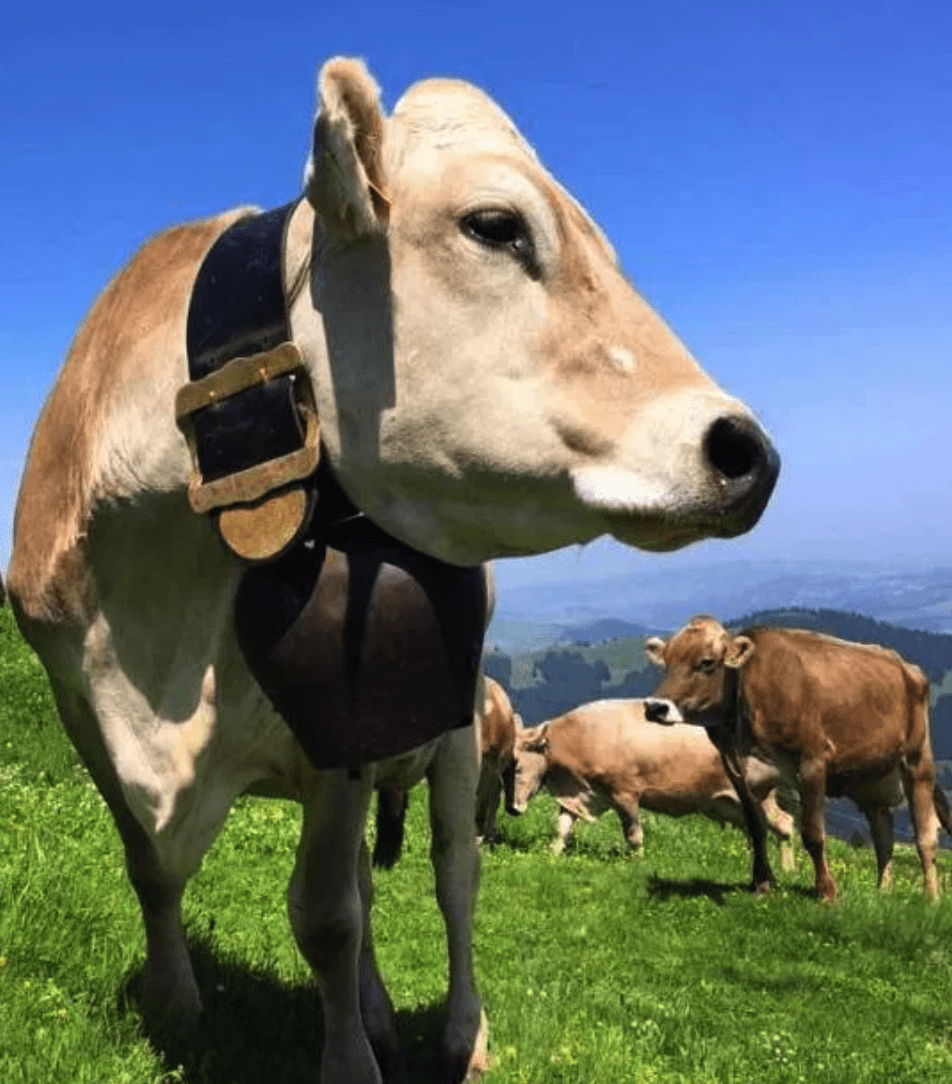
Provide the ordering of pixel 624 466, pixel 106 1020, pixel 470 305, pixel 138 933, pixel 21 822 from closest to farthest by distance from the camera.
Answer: pixel 624 466, pixel 470 305, pixel 106 1020, pixel 138 933, pixel 21 822

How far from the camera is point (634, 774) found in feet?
69.5

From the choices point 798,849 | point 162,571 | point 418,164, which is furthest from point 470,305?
point 798,849

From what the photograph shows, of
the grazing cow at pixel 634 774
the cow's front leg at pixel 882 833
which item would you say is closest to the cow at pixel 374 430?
the cow's front leg at pixel 882 833

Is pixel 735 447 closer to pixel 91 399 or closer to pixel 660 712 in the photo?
pixel 91 399

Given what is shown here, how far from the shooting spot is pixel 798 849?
73.2 feet

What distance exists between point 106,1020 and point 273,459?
8.46 feet

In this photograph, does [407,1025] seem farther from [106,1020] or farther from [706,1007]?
[706,1007]

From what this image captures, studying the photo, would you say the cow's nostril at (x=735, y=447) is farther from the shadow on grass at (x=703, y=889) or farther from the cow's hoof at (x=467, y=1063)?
the shadow on grass at (x=703, y=889)

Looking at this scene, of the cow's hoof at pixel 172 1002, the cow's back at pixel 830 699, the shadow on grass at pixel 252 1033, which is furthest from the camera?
the cow's back at pixel 830 699

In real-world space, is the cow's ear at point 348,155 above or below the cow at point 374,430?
above

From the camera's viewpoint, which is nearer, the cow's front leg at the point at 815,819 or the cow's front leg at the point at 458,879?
the cow's front leg at the point at 458,879

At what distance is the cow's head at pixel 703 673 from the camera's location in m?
15.3

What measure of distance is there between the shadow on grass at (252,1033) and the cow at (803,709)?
9572mm

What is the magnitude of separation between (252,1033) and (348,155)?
3582 mm
